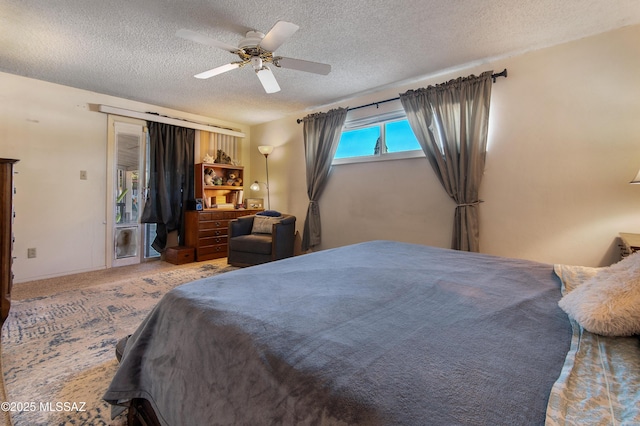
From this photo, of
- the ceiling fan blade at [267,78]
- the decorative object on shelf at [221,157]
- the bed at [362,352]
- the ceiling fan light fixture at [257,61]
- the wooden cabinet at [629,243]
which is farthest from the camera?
the decorative object on shelf at [221,157]

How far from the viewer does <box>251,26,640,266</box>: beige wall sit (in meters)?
2.26

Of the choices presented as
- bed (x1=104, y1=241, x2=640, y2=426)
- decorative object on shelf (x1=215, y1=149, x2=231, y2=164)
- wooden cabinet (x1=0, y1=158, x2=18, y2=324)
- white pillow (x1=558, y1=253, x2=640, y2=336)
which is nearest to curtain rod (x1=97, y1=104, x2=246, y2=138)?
decorative object on shelf (x1=215, y1=149, x2=231, y2=164)

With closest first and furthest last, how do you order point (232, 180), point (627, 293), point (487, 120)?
point (627, 293) → point (487, 120) → point (232, 180)

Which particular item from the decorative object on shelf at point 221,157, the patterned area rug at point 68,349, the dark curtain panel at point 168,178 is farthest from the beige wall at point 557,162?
the dark curtain panel at point 168,178

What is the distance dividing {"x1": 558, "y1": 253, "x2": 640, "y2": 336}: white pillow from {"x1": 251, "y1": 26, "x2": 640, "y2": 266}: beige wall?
1882 millimetres

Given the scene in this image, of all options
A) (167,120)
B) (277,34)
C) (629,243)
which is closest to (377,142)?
(277,34)

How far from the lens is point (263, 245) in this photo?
154 inches

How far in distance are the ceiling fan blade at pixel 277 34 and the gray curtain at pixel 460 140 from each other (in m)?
1.94

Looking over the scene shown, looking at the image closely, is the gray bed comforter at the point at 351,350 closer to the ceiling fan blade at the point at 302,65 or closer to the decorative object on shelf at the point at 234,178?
the ceiling fan blade at the point at 302,65

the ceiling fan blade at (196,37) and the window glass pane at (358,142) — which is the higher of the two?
the ceiling fan blade at (196,37)

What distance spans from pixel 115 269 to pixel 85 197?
1.10m

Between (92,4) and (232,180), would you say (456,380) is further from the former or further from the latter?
(232,180)

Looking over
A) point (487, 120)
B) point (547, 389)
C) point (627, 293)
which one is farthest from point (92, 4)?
point (487, 120)

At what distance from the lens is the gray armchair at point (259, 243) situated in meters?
3.92
